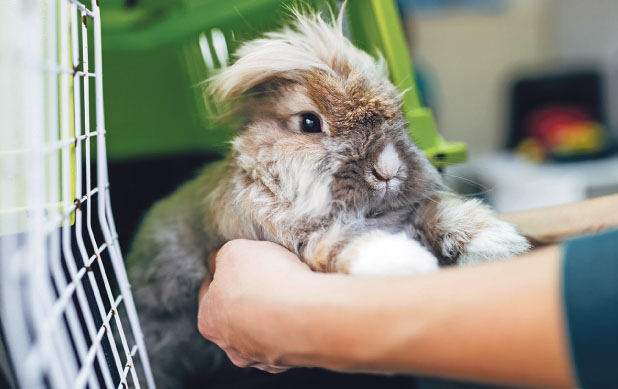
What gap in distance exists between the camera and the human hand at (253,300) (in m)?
0.59

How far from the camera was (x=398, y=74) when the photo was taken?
0.89 m

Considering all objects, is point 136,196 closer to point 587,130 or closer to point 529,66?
point 587,130

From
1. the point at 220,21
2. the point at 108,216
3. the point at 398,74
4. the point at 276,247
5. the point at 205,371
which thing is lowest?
the point at 205,371

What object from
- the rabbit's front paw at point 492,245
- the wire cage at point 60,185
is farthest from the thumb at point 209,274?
the rabbit's front paw at point 492,245

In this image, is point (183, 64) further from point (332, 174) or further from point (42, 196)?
point (42, 196)

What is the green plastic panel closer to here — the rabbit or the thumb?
the rabbit

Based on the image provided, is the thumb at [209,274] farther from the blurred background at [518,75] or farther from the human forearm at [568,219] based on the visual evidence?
the blurred background at [518,75]

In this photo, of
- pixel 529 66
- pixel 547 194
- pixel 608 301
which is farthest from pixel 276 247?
pixel 529 66

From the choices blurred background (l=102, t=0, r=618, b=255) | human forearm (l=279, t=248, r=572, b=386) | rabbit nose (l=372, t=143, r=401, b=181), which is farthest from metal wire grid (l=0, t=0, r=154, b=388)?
blurred background (l=102, t=0, r=618, b=255)

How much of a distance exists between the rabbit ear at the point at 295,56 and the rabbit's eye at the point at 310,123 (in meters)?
0.08

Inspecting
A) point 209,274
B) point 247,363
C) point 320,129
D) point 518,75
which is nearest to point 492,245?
point 320,129

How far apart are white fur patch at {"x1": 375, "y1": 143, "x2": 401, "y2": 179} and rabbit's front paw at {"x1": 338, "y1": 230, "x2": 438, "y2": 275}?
11 cm

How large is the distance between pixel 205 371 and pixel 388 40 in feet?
2.82

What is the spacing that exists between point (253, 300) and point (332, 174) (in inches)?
9.7
